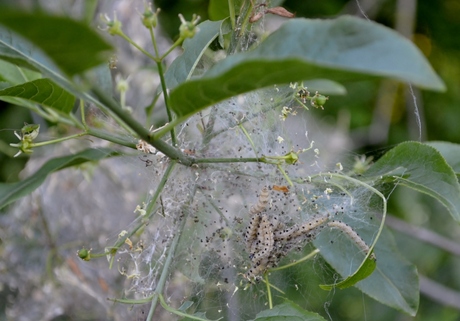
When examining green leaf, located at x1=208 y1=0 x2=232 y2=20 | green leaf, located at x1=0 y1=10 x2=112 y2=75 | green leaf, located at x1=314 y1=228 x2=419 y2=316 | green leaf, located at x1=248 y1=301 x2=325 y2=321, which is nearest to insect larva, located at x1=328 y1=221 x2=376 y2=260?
green leaf, located at x1=314 y1=228 x2=419 y2=316

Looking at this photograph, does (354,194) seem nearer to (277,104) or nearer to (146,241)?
(277,104)

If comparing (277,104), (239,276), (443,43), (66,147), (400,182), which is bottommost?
(443,43)

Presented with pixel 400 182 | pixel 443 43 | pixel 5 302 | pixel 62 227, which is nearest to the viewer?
pixel 400 182

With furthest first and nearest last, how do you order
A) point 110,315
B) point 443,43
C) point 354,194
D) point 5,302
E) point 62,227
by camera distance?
point 443,43 < point 62,227 < point 5,302 < point 110,315 < point 354,194

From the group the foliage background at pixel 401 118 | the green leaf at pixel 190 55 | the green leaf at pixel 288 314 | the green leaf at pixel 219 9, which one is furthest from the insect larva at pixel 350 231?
the foliage background at pixel 401 118

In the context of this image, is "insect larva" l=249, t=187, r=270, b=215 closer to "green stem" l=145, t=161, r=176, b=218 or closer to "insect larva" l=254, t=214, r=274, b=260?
"insect larva" l=254, t=214, r=274, b=260

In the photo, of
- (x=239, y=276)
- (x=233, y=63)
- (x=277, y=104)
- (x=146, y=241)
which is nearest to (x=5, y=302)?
(x=146, y=241)
